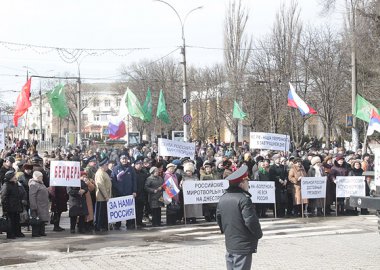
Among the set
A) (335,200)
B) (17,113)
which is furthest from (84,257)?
(17,113)

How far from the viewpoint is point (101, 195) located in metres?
15.1

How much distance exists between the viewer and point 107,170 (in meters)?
15.8

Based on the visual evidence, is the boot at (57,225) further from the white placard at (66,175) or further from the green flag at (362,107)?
the green flag at (362,107)

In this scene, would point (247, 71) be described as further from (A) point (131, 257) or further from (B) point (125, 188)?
(A) point (131, 257)

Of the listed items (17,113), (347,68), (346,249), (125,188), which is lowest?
(346,249)

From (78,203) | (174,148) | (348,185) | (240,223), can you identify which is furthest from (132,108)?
(240,223)

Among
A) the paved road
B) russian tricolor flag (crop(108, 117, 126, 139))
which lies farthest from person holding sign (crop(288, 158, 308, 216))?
russian tricolor flag (crop(108, 117, 126, 139))

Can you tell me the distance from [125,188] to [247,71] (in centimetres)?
2985

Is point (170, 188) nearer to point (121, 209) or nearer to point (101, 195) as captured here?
point (121, 209)

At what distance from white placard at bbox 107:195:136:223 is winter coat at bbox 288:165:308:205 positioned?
4.99 metres

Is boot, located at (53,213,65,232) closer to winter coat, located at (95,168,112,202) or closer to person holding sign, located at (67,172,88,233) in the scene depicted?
person holding sign, located at (67,172,88,233)

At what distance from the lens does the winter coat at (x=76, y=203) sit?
14.6 metres

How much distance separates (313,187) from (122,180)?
5.79 m

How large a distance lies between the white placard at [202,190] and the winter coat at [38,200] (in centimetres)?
373
